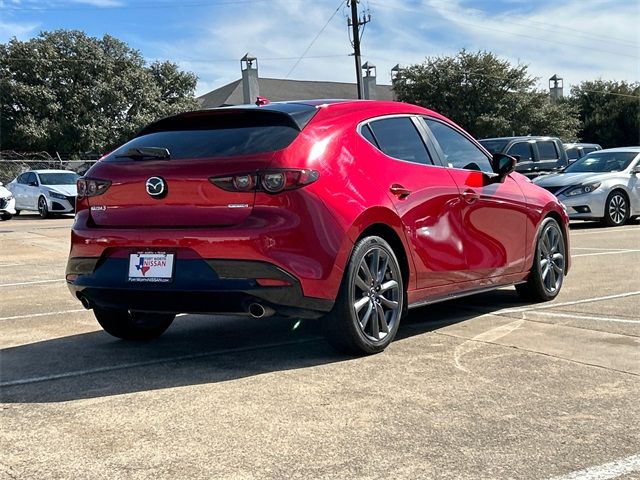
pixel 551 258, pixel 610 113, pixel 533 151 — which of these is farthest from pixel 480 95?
pixel 551 258

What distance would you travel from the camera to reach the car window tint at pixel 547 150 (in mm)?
18328

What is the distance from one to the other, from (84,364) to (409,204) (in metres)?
2.28

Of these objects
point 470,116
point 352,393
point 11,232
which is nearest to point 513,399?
point 352,393

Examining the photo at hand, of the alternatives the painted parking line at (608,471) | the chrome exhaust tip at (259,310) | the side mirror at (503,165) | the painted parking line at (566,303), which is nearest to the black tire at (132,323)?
the chrome exhaust tip at (259,310)

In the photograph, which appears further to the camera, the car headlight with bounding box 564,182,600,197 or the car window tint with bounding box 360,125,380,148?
the car headlight with bounding box 564,182,600,197

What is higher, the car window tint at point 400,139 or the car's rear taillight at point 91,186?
the car window tint at point 400,139

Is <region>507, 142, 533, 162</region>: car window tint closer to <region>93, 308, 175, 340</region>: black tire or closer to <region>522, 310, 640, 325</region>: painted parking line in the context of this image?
<region>522, 310, 640, 325</region>: painted parking line

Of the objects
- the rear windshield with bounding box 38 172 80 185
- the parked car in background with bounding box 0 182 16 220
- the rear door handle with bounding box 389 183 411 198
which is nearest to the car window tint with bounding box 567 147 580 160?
the rear windshield with bounding box 38 172 80 185

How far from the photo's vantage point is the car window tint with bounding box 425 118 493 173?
554 cm

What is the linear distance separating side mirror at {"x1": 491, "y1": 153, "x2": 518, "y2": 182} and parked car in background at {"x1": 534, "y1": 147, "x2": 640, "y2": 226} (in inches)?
341

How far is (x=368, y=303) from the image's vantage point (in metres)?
4.50

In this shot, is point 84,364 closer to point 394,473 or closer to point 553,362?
point 394,473

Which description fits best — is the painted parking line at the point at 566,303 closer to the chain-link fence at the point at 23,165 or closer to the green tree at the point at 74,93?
the chain-link fence at the point at 23,165

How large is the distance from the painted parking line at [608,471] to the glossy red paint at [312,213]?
70.6 inches
